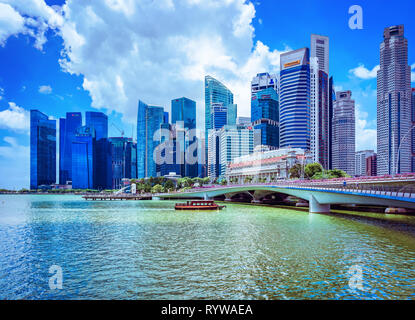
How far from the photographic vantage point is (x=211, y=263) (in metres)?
21.0

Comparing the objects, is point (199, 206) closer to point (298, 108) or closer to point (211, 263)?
point (211, 263)

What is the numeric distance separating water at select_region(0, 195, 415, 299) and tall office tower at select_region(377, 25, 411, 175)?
543ft

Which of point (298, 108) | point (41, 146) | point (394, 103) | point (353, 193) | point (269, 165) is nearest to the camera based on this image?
point (353, 193)

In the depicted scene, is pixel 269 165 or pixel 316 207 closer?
pixel 316 207

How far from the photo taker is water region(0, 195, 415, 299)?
15812 mm

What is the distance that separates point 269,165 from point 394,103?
98502mm

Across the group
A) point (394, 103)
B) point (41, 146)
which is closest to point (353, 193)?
point (41, 146)

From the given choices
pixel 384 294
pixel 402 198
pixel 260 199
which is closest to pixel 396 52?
pixel 260 199

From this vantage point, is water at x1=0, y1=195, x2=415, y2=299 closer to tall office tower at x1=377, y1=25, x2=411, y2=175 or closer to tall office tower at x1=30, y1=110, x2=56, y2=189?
tall office tower at x1=30, y1=110, x2=56, y2=189

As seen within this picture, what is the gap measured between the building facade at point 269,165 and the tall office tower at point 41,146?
117603mm

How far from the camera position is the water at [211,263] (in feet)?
51.9

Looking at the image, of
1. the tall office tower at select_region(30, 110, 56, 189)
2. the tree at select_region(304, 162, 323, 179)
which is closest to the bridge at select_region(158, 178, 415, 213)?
the tree at select_region(304, 162, 323, 179)

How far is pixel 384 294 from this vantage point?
50.0 feet
